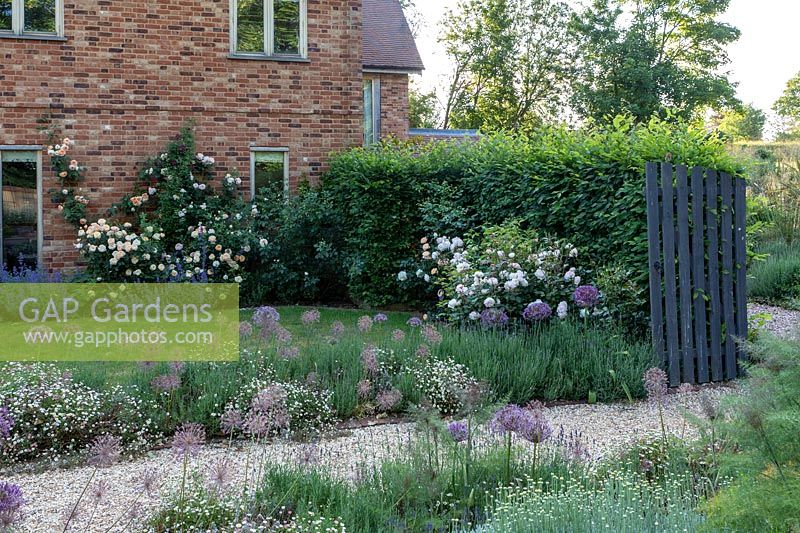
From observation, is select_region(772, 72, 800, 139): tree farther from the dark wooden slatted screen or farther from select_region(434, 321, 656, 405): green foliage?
select_region(434, 321, 656, 405): green foliage

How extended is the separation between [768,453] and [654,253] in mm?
4445

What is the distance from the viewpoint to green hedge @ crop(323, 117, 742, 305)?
7383 mm

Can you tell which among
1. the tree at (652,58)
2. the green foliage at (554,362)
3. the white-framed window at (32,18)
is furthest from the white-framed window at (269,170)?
the tree at (652,58)

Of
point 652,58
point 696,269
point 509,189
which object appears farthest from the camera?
point 652,58

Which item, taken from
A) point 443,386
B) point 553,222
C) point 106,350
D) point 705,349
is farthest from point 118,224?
point 705,349

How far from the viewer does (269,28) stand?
12859mm

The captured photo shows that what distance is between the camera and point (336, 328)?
594 cm

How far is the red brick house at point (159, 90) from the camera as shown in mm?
11859

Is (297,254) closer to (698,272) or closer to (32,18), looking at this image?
(32,18)

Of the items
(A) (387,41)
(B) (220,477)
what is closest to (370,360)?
(B) (220,477)

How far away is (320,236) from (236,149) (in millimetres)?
2060

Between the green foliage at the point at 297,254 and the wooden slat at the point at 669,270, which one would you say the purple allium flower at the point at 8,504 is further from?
the green foliage at the point at 297,254

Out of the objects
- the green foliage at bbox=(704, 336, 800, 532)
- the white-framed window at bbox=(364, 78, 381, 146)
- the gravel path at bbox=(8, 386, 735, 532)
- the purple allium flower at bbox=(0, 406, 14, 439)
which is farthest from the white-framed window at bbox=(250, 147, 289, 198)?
the green foliage at bbox=(704, 336, 800, 532)

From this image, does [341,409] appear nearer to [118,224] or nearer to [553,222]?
[553,222]
